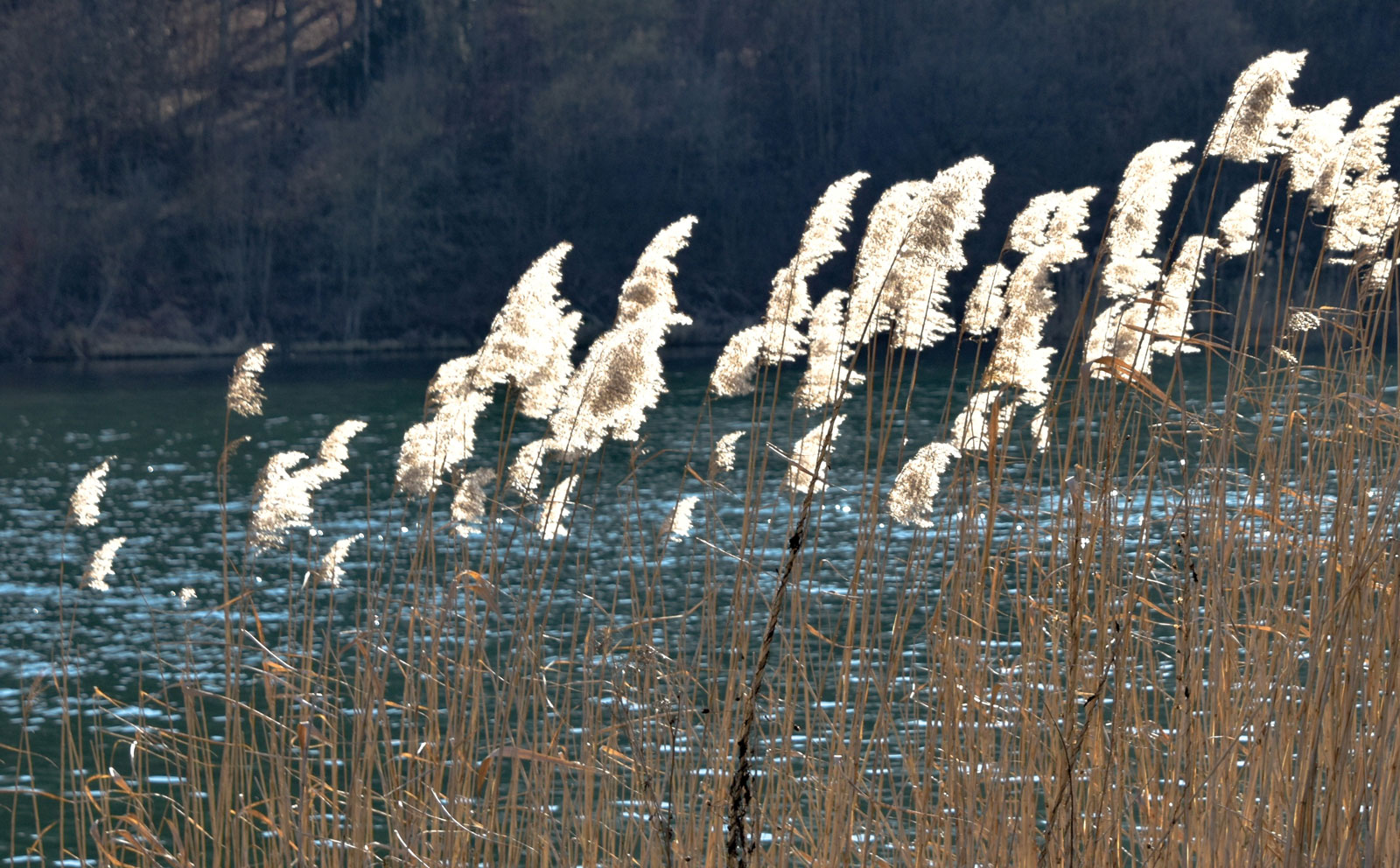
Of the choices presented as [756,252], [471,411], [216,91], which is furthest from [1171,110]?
[471,411]

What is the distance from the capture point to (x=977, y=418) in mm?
2848

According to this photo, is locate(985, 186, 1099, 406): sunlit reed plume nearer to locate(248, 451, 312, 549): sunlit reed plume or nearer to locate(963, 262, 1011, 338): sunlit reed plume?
locate(963, 262, 1011, 338): sunlit reed plume

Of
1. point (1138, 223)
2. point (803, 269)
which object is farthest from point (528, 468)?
point (1138, 223)

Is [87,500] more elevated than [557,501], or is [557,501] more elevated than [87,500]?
[557,501]

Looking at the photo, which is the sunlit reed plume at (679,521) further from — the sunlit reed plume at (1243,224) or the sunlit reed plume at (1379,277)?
the sunlit reed plume at (1379,277)

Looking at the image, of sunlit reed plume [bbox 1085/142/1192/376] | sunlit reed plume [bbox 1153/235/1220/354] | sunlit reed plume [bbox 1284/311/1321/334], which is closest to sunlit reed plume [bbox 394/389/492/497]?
sunlit reed plume [bbox 1085/142/1192/376]

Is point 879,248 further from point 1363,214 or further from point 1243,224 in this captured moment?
point 1363,214

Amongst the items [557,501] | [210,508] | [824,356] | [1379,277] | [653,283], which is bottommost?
[210,508]

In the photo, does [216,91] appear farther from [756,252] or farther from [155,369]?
[756,252]

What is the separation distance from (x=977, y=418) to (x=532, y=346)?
91 cm

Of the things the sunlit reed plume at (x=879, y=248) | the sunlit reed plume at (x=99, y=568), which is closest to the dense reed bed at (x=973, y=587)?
the sunlit reed plume at (x=879, y=248)

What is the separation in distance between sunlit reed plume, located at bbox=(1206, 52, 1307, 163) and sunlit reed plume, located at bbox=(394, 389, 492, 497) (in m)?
1.60

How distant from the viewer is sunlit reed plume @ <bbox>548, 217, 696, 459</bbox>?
260cm

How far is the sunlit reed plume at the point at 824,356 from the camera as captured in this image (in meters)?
2.76
